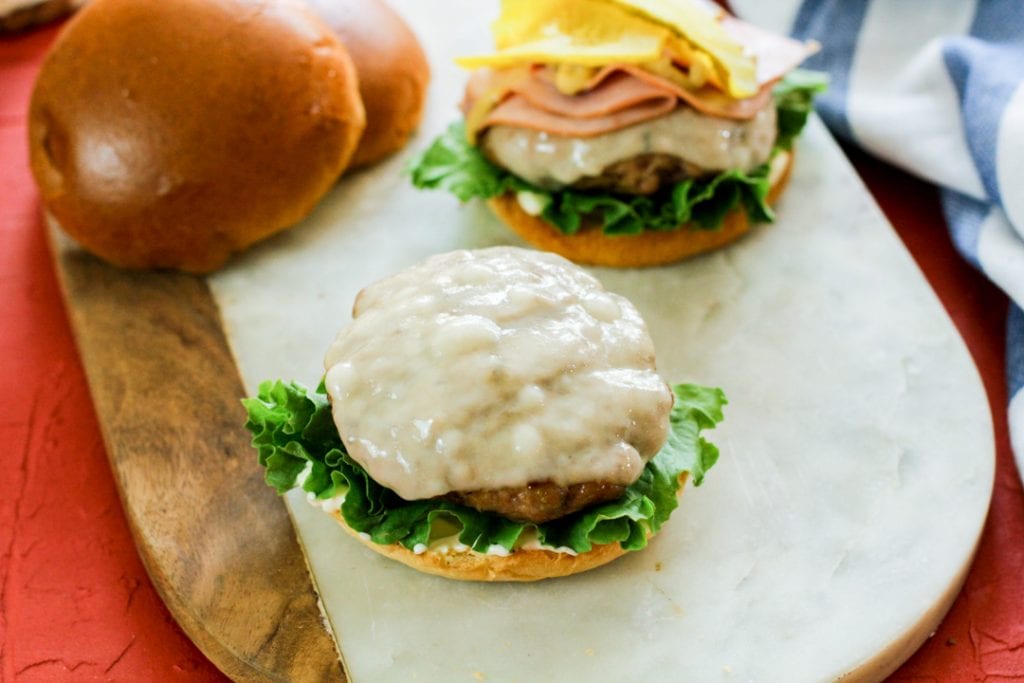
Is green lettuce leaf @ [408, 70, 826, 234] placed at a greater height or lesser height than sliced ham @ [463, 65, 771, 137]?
lesser

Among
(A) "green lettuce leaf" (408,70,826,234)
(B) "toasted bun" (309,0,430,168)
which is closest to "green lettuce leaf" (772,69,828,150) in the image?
(A) "green lettuce leaf" (408,70,826,234)

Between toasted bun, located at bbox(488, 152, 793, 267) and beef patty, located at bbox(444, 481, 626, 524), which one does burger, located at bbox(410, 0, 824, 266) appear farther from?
beef patty, located at bbox(444, 481, 626, 524)

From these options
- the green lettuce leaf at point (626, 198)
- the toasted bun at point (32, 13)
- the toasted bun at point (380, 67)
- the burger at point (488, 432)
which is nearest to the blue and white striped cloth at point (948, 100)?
the green lettuce leaf at point (626, 198)

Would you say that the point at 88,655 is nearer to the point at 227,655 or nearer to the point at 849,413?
the point at 227,655

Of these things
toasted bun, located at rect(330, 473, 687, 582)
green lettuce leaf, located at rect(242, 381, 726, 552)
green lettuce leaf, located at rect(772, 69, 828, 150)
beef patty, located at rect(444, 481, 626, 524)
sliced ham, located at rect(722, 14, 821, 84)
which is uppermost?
sliced ham, located at rect(722, 14, 821, 84)

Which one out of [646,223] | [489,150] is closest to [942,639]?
[646,223]

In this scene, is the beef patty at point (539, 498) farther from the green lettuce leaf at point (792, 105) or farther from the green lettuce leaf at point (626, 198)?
the green lettuce leaf at point (792, 105)
